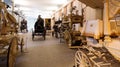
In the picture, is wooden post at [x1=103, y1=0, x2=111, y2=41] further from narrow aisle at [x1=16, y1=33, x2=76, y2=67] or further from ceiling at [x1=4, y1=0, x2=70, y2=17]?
ceiling at [x1=4, y1=0, x2=70, y2=17]

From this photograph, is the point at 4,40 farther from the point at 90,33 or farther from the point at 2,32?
the point at 90,33

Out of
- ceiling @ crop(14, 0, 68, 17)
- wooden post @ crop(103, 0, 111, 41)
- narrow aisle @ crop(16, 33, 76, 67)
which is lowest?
narrow aisle @ crop(16, 33, 76, 67)

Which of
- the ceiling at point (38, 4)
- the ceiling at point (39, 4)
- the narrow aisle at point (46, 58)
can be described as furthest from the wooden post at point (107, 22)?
the ceiling at point (39, 4)

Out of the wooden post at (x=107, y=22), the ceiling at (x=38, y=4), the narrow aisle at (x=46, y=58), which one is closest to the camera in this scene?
the wooden post at (x=107, y=22)

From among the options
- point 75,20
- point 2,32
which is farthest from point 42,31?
point 2,32

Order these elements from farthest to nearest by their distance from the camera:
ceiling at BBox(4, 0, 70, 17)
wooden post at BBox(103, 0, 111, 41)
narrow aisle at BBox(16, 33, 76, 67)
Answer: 1. ceiling at BBox(4, 0, 70, 17)
2. narrow aisle at BBox(16, 33, 76, 67)
3. wooden post at BBox(103, 0, 111, 41)

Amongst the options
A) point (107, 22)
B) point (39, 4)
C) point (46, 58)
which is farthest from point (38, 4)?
point (107, 22)

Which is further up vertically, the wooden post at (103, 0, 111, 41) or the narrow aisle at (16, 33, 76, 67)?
the wooden post at (103, 0, 111, 41)

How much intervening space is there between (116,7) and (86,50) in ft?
2.84

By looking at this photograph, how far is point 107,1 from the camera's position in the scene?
2189 millimetres

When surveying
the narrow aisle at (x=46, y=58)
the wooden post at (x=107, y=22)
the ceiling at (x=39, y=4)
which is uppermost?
the ceiling at (x=39, y=4)

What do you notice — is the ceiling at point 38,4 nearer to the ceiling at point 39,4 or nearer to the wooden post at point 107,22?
the ceiling at point 39,4

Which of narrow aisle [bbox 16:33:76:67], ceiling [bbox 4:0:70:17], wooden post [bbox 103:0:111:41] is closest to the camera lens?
wooden post [bbox 103:0:111:41]

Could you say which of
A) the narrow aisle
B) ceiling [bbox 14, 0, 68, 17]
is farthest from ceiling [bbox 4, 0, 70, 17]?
the narrow aisle
